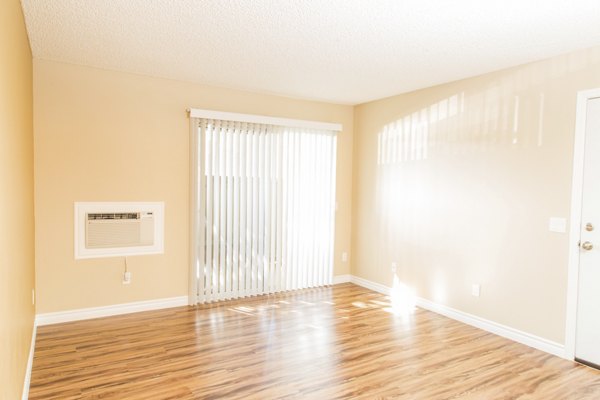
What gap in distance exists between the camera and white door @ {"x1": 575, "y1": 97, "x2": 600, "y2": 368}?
300 cm

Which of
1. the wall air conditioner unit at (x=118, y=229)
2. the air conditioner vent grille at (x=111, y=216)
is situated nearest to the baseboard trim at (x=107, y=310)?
the wall air conditioner unit at (x=118, y=229)

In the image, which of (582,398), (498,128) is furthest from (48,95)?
(582,398)

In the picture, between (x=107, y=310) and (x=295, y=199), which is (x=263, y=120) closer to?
(x=295, y=199)

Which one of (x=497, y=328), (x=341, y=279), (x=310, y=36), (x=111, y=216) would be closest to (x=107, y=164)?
(x=111, y=216)

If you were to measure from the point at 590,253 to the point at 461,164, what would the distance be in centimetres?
137

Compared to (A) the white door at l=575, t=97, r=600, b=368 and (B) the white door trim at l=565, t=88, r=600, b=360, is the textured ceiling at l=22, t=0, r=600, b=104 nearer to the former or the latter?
(B) the white door trim at l=565, t=88, r=600, b=360

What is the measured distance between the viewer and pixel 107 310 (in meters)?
3.94

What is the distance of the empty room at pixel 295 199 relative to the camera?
2.61 metres

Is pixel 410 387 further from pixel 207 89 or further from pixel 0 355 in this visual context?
pixel 207 89

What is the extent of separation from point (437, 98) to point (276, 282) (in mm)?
2858

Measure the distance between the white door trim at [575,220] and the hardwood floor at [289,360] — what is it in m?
0.25

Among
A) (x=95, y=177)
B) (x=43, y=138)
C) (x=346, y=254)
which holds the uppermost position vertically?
(x=43, y=138)

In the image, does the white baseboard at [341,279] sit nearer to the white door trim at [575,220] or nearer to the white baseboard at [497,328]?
the white baseboard at [497,328]

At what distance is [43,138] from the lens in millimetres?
3600
